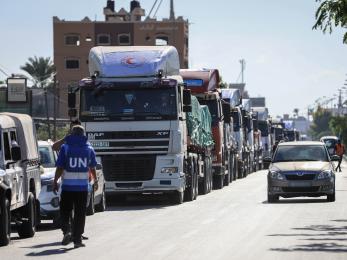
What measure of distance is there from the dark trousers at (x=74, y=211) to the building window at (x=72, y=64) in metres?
131

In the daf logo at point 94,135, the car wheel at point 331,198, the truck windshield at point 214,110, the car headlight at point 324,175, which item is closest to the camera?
the daf logo at point 94,135

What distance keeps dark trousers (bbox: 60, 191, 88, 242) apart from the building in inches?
5086

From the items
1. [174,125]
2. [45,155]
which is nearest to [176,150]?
[174,125]

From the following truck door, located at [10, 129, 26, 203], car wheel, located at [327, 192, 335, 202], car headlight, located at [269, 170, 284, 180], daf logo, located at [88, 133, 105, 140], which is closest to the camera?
truck door, located at [10, 129, 26, 203]

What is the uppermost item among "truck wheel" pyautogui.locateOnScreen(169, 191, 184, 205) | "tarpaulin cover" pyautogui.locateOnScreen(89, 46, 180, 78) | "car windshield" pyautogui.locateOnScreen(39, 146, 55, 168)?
"tarpaulin cover" pyautogui.locateOnScreen(89, 46, 180, 78)

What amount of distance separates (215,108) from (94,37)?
108632mm

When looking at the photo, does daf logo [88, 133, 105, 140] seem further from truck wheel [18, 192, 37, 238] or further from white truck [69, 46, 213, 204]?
truck wheel [18, 192, 37, 238]

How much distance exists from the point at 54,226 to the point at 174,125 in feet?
23.5

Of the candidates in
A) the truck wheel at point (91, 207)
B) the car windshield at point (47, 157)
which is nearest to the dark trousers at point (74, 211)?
the car windshield at point (47, 157)

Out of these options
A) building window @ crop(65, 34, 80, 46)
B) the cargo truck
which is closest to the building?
building window @ crop(65, 34, 80, 46)

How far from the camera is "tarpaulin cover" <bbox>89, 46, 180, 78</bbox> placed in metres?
31.0

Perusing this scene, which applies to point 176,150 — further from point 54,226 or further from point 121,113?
point 54,226

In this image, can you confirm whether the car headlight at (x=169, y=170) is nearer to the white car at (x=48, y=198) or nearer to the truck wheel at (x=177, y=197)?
the truck wheel at (x=177, y=197)

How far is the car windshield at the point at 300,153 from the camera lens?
108 feet
